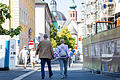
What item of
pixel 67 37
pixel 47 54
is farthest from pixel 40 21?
pixel 47 54

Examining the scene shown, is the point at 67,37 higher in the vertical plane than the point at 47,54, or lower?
higher

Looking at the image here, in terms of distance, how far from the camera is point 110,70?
52.7 ft

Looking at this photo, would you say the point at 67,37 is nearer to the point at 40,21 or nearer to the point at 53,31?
the point at 53,31

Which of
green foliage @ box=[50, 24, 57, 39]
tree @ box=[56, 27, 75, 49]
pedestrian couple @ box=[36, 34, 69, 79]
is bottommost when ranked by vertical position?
pedestrian couple @ box=[36, 34, 69, 79]

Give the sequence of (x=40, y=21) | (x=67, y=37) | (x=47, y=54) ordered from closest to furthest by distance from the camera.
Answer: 1. (x=47, y=54)
2. (x=40, y=21)
3. (x=67, y=37)

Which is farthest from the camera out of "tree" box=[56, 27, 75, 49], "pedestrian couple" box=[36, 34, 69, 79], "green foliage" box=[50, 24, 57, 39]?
"green foliage" box=[50, 24, 57, 39]

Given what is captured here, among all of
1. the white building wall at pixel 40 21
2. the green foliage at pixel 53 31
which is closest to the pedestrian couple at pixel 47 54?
the white building wall at pixel 40 21

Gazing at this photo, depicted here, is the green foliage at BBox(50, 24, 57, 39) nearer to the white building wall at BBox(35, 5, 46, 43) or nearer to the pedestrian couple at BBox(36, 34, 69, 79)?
the white building wall at BBox(35, 5, 46, 43)

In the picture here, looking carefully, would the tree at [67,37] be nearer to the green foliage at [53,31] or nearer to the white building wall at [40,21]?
the green foliage at [53,31]

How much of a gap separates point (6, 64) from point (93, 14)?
4528 cm

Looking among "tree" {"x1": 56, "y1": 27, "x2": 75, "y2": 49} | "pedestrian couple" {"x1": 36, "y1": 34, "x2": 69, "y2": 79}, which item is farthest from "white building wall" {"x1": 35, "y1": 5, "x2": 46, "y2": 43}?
"pedestrian couple" {"x1": 36, "y1": 34, "x2": 69, "y2": 79}

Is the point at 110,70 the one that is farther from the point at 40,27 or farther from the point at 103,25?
the point at 40,27

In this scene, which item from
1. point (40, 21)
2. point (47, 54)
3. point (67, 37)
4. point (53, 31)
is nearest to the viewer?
point (47, 54)

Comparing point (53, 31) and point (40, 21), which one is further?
point (53, 31)
